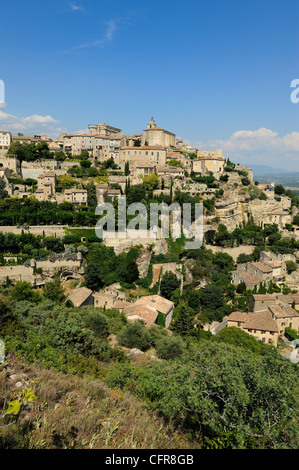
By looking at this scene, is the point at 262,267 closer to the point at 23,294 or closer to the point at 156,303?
the point at 156,303

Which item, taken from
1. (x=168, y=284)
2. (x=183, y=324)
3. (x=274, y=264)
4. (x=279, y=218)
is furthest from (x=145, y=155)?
(x=183, y=324)

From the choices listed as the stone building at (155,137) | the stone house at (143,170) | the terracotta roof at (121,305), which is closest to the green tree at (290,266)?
the terracotta roof at (121,305)

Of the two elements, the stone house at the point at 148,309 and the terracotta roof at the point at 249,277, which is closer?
Result: the stone house at the point at 148,309

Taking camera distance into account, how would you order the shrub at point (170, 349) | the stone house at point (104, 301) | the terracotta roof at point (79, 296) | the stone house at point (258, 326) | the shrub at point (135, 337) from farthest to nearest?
the stone house at point (258, 326), the stone house at point (104, 301), the terracotta roof at point (79, 296), the shrub at point (135, 337), the shrub at point (170, 349)

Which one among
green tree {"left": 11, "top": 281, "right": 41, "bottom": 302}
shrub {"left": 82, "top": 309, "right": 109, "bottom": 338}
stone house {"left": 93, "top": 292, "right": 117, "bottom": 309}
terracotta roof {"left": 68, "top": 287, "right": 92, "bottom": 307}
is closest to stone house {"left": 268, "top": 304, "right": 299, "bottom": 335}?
stone house {"left": 93, "top": 292, "right": 117, "bottom": 309}

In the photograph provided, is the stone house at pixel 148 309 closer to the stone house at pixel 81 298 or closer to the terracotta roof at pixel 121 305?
the terracotta roof at pixel 121 305
